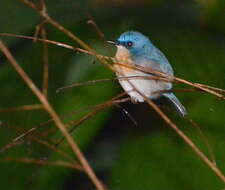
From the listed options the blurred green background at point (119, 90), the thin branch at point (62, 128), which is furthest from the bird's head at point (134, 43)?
the thin branch at point (62, 128)

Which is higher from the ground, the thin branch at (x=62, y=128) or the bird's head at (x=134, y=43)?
the bird's head at (x=134, y=43)

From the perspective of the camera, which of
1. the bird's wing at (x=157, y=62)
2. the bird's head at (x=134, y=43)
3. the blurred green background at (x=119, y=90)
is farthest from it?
the blurred green background at (x=119, y=90)

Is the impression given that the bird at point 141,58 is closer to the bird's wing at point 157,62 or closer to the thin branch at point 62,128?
the bird's wing at point 157,62

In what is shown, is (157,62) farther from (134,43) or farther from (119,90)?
(119,90)

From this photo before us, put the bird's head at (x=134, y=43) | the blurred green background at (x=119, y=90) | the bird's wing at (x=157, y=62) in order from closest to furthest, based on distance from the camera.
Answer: the bird's wing at (x=157, y=62)
the bird's head at (x=134, y=43)
the blurred green background at (x=119, y=90)

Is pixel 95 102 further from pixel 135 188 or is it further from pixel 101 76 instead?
pixel 135 188

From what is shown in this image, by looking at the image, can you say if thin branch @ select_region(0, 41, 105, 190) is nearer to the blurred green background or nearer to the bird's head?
the bird's head
